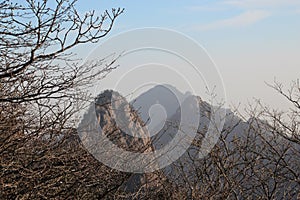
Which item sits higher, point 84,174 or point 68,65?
point 68,65

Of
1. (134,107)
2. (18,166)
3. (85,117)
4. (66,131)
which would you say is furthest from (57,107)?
(134,107)

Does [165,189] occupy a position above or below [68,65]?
below

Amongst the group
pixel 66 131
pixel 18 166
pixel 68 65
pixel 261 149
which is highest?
pixel 261 149

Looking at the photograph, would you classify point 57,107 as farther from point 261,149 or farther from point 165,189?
point 261,149

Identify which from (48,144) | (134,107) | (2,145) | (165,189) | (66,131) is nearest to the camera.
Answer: (2,145)

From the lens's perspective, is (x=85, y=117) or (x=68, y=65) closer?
(x=68, y=65)

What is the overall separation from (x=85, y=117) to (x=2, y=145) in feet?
7.48

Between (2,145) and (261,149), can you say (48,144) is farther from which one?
(261,149)

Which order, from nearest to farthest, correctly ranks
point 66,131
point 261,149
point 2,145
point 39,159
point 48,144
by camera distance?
1. point 2,145
2. point 39,159
3. point 48,144
4. point 66,131
5. point 261,149

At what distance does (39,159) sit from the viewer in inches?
200

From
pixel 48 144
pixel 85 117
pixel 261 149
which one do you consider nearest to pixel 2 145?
pixel 48 144

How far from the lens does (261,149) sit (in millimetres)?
10438

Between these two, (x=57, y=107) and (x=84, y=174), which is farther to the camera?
(x=84, y=174)

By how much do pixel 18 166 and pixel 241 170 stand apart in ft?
17.5
